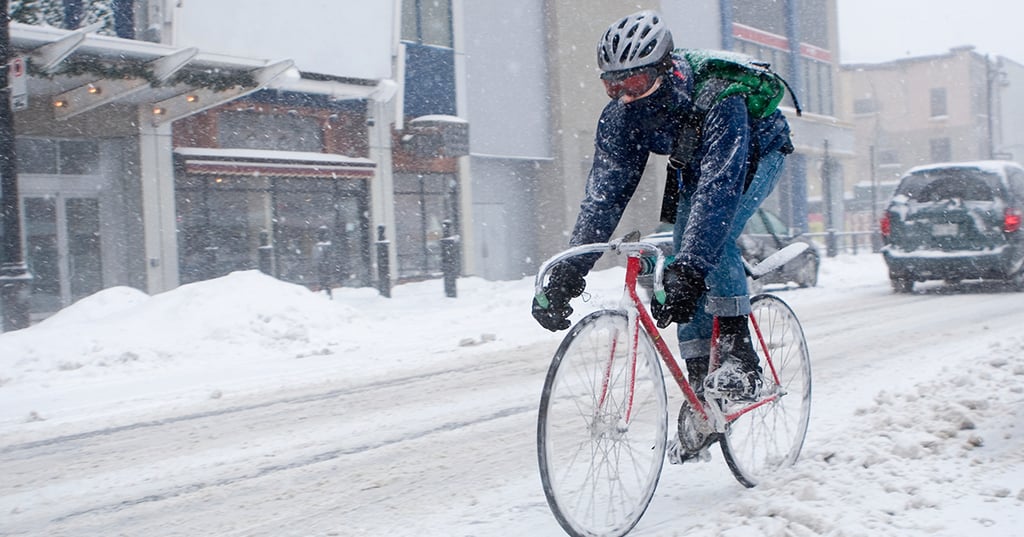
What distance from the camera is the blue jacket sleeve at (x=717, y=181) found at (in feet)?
10.1

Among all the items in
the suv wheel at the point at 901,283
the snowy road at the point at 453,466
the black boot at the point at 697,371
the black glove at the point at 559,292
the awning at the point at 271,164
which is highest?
the awning at the point at 271,164

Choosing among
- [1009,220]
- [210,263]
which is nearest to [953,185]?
[1009,220]

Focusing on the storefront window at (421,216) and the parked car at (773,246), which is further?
the storefront window at (421,216)

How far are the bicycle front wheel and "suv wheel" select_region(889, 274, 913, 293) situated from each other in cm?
1152

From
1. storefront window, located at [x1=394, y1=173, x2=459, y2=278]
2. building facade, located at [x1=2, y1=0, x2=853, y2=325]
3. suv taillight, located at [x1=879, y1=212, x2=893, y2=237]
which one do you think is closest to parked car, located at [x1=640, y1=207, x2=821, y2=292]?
suv taillight, located at [x1=879, y1=212, x2=893, y2=237]

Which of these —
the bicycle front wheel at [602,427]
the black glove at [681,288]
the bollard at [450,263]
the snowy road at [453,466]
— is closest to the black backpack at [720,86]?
the black glove at [681,288]

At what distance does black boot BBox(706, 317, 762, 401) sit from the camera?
3.45 metres

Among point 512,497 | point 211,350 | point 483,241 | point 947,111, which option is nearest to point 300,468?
point 512,497

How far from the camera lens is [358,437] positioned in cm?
527

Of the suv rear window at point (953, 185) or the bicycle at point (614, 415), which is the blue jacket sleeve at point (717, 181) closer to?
the bicycle at point (614, 415)

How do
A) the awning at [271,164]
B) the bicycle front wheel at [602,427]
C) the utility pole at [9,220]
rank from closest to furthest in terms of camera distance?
the bicycle front wheel at [602,427]
the utility pole at [9,220]
the awning at [271,164]

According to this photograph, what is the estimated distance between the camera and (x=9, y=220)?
10906 millimetres

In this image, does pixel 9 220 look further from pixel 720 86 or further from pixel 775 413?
pixel 720 86

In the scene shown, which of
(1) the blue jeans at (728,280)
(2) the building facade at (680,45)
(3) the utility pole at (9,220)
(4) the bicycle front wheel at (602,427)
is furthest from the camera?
(2) the building facade at (680,45)
